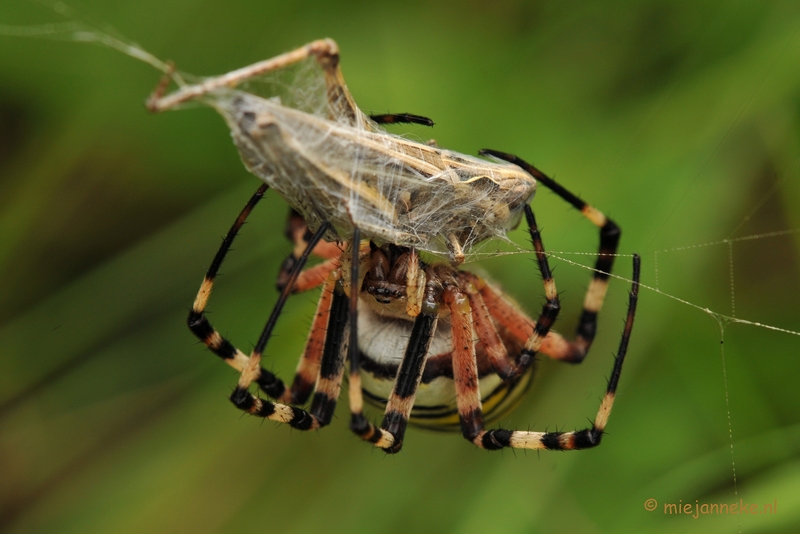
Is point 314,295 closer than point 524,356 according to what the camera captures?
No

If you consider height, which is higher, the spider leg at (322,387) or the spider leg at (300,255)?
the spider leg at (300,255)

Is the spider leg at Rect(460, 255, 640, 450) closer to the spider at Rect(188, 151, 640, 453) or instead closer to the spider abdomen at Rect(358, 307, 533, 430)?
the spider at Rect(188, 151, 640, 453)

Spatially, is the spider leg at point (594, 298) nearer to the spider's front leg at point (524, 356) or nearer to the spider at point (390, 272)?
the spider at point (390, 272)

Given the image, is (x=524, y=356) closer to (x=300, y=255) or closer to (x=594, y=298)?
(x=594, y=298)

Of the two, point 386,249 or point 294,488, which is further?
point 294,488

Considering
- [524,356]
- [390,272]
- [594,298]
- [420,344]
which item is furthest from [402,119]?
[594,298]

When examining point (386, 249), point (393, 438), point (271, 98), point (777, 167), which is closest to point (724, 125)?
point (777, 167)

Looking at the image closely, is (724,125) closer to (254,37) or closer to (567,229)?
(567,229)

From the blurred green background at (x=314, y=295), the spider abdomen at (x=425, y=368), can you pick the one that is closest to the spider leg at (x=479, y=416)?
the spider abdomen at (x=425, y=368)
